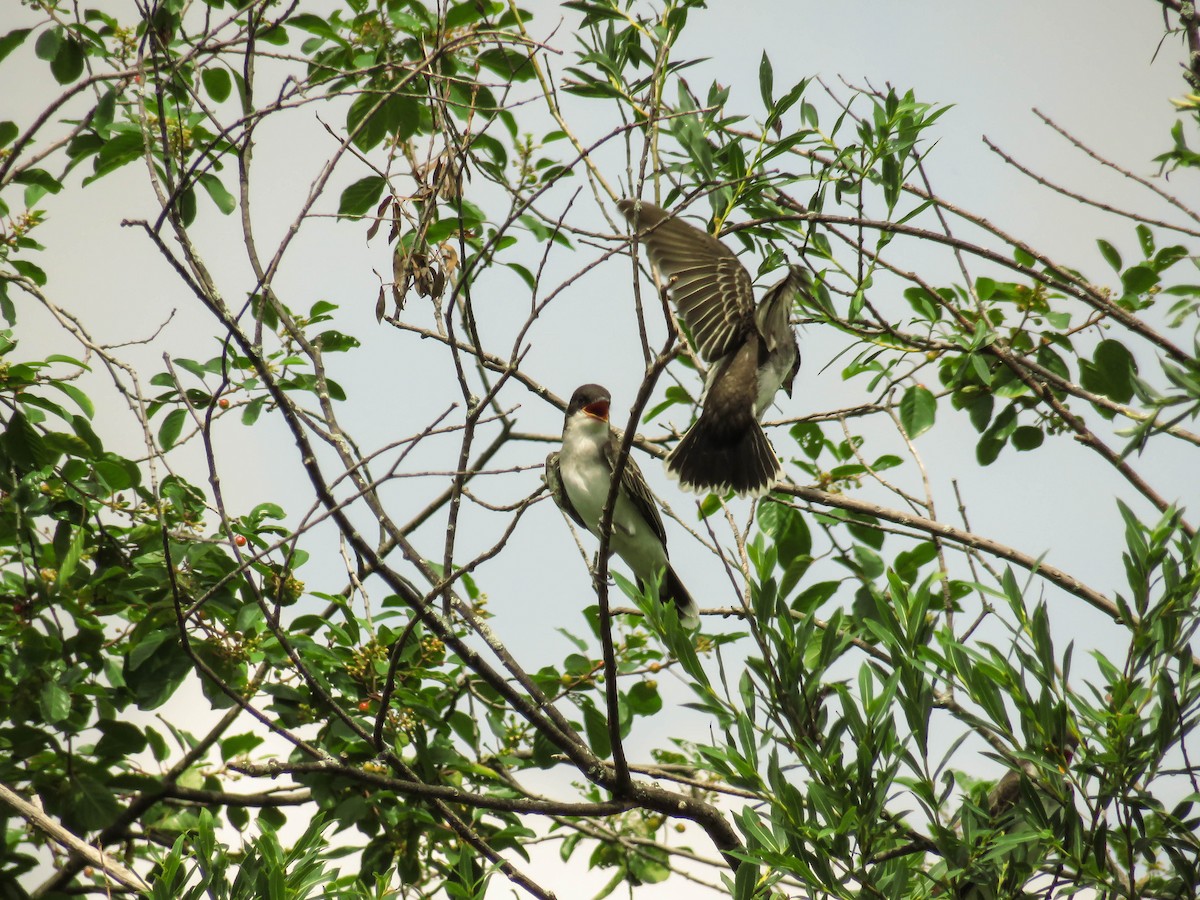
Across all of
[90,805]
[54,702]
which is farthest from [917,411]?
[90,805]

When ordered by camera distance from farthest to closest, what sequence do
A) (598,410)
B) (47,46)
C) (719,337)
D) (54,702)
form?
1. (598,410)
2. (719,337)
3. (47,46)
4. (54,702)

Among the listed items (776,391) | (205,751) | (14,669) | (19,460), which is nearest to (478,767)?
(205,751)

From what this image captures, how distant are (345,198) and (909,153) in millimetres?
2233

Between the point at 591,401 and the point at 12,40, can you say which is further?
the point at 591,401

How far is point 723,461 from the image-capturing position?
5.59 meters

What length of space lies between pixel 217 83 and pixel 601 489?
2.72m

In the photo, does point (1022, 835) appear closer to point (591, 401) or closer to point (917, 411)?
point (917, 411)

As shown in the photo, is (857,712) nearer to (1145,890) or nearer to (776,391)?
(1145,890)

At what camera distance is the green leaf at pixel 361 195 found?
15.5ft

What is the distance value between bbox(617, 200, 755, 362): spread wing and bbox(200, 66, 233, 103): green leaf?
2021 mm

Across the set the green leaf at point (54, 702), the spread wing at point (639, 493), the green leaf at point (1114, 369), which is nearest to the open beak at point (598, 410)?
the spread wing at point (639, 493)

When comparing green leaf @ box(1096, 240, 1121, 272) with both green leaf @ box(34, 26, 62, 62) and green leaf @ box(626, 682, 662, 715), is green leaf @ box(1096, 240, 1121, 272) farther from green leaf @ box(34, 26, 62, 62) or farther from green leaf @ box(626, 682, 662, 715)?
green leaf @ box(34, 26, 62, 62)

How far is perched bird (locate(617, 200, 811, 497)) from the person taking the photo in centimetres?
545

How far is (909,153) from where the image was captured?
439 cm
